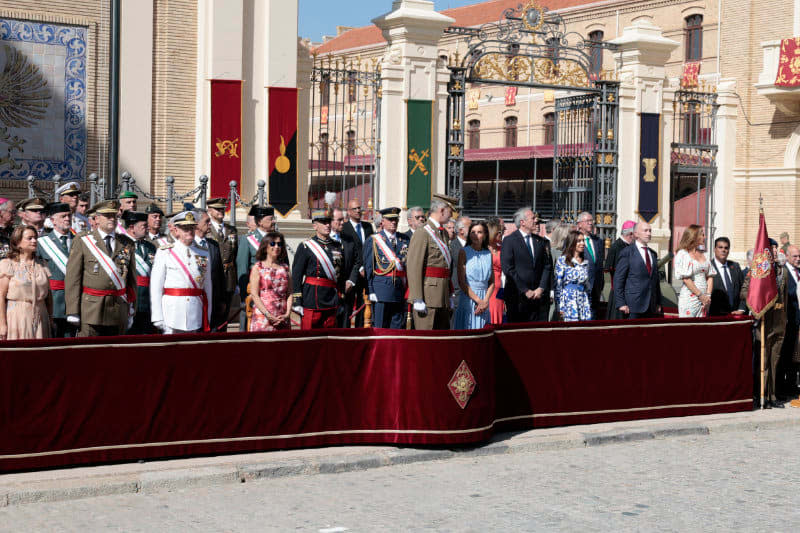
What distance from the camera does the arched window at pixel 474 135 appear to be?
41.3m

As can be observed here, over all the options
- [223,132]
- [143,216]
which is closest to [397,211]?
[143,216]

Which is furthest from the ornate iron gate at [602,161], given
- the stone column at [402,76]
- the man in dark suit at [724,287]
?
the man in dark suit at [724,287]

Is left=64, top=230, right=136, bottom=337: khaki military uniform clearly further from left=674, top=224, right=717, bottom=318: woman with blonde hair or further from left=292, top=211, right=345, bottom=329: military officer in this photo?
left=674, top=224, right=717, bottom=318: woman with blonde hair

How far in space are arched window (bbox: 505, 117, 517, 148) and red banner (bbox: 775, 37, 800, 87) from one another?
14.4 m

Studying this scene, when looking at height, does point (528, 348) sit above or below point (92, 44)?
below

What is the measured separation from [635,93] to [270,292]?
1488 cm

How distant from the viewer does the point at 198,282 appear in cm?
888

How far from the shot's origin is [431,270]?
33.6 feet

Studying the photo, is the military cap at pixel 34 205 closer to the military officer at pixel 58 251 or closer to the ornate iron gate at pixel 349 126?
the military officer at pixel 58 251

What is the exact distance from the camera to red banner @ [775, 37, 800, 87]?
25.7 metres

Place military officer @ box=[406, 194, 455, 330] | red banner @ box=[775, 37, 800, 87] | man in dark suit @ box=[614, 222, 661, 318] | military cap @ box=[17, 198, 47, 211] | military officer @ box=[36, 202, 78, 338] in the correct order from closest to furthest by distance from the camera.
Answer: military cap @ box=[17, 198, 47, 211] < military officer @ box=[36, 202, 78, 338] < military officer @ box=[406, 194, 455, 330] < man in dark suit @ box=[614, 222, 661, 318] < red banner @ box=[775, 37, 800, 87]

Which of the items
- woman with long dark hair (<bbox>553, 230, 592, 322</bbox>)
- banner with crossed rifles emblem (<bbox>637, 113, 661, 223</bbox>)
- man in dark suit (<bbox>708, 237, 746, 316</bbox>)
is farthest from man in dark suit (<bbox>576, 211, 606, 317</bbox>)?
banner with crossed rifles emblem (<bbox>637, 113, 661, 223</bbox>)

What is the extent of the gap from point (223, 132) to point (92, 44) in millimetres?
2284

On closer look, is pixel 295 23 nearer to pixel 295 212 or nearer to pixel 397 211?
pixel 295 212
